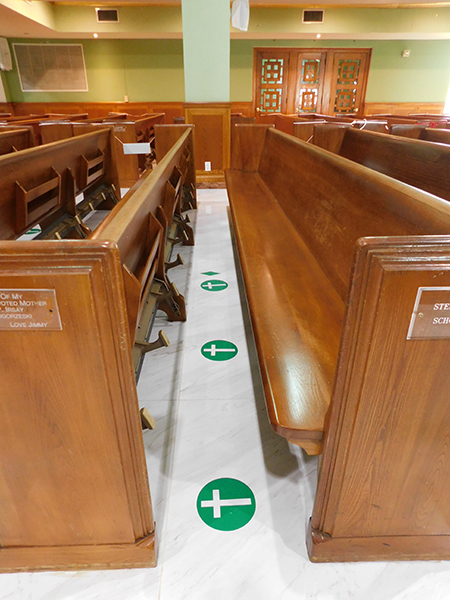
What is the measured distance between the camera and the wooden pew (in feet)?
2.30

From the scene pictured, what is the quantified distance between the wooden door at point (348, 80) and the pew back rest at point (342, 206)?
8.34 metres

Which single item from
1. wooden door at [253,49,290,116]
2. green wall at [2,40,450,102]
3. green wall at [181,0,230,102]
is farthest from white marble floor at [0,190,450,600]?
green wall at [2,40,450,102]

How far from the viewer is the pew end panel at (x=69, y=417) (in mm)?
681

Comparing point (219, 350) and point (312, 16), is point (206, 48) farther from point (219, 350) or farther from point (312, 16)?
point (312, 16)

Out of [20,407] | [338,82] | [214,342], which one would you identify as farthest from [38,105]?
[20,407]

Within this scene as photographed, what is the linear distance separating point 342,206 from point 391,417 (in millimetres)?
808

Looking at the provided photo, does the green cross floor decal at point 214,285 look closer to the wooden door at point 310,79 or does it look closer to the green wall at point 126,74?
the wooden door at point 310,79

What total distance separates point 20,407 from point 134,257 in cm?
60

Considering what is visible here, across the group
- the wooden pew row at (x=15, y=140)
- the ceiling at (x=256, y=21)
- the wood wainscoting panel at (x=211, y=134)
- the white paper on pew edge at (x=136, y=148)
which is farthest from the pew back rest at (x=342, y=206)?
the ceiling at (x=256, y=21)

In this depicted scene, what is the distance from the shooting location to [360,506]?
0.94 meters

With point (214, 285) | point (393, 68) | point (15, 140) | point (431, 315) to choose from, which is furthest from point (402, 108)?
point (431, 315)

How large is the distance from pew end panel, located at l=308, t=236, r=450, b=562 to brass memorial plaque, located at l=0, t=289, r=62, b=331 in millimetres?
544

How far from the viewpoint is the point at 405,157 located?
205cm

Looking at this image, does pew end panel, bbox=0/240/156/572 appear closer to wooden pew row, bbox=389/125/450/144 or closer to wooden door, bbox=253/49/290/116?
wooden pew row, bbox=389/125/450/144
